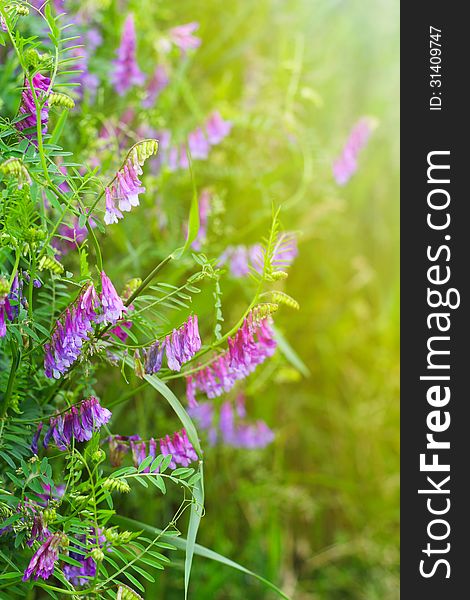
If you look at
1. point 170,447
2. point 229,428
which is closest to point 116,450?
point 170,447

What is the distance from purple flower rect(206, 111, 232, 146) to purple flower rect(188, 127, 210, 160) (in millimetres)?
11

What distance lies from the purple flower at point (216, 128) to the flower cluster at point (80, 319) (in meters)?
0.70

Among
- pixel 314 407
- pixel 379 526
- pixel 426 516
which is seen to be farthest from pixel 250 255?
pixel 379 526

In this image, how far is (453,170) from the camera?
133cm

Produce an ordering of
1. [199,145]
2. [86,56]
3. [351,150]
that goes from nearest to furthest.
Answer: [86,56] < [199,145] < [351,150]

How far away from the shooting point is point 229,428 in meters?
1.37

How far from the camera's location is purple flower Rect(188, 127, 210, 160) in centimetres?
131

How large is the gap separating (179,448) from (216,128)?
697 millimetres

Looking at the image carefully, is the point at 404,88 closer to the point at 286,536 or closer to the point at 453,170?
the point at 453,170

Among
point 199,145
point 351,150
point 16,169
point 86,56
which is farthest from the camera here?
point 351,150

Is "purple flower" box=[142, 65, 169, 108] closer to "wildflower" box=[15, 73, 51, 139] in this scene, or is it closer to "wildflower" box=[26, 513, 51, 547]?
"wildflower" box=[15, 73, 51, 139]

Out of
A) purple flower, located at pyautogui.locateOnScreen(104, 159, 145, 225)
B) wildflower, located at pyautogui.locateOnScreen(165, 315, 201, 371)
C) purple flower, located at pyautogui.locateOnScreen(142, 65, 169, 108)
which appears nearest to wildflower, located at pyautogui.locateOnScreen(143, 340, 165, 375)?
wildflower, located at pyautogui.locateOnScreen(165, 315, 201, 371)

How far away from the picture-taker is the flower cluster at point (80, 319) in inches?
25.5

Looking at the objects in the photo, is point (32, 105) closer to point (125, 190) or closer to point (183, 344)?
point (125, 190)
